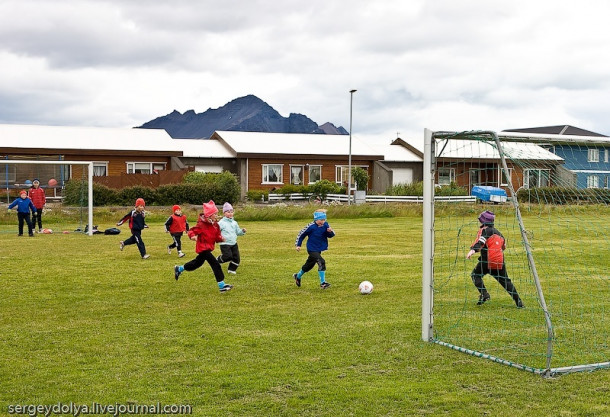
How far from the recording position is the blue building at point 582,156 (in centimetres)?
908

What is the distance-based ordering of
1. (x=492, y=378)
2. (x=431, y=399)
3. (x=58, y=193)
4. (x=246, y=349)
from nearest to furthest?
(x=431, y=399) < (x=492, y=378) < (x=246, y=349) < (x=58, y=193)

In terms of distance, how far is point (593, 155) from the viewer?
1129 cm

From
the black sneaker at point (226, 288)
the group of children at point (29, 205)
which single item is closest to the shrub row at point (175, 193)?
the group of children at point (29, 205)

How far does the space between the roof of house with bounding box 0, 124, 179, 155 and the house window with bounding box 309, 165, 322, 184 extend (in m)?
10.4

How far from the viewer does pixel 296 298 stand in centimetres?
1206

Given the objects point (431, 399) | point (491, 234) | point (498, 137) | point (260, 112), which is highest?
point (260, 112)

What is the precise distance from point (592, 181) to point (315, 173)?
4158 centimetres

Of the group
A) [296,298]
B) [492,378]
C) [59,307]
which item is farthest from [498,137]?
[59,307]

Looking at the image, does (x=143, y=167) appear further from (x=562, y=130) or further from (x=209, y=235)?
(x=562, y=130)

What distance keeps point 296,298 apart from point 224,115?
144 metres

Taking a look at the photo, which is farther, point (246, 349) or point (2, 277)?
point (2, 277)

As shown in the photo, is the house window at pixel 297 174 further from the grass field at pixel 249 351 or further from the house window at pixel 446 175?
the grass field at pixel 249 351

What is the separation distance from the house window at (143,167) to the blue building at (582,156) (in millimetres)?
38083

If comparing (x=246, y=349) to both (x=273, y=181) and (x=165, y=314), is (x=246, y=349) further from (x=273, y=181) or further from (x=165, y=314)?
(x=273, y=181)
